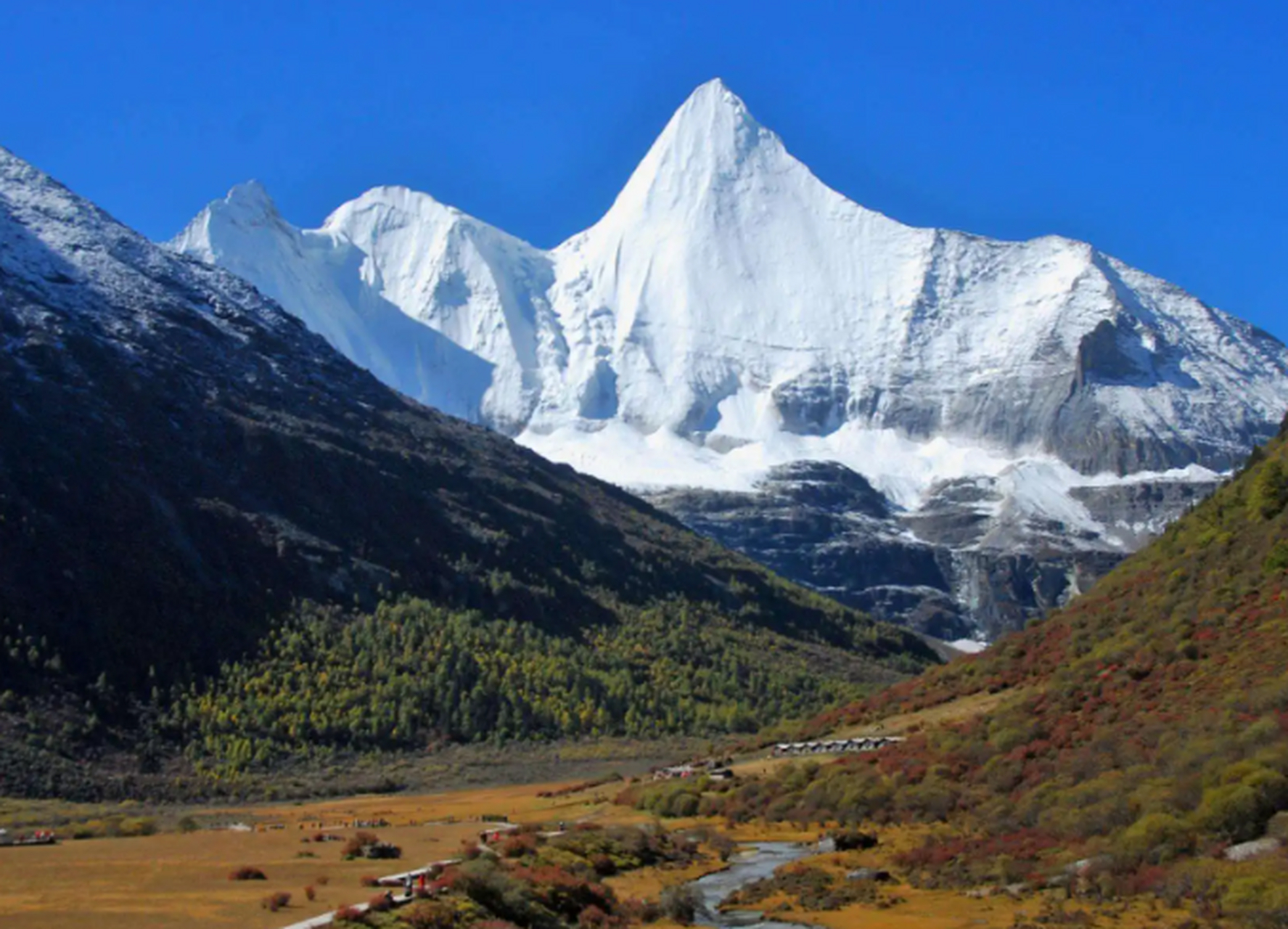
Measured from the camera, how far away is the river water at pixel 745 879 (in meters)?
37.9

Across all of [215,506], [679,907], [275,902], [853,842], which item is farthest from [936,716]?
[215,506]

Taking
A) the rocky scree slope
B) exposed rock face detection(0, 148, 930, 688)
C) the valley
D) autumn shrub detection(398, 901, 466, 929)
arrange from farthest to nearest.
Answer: exposed rock face detection(0, 148, 930, 688) → the rocky scree slope → the valley → autumn shrub detection(398, 901, 466, 929)

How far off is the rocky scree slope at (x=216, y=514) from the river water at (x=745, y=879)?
64366 millimetres

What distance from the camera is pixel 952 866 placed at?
137 feet

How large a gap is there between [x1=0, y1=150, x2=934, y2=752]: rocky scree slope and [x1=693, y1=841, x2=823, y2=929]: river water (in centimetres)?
6437

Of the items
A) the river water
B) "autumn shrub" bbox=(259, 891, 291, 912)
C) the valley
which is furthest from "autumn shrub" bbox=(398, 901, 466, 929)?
the river water

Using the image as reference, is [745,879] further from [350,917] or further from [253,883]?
[350,917]

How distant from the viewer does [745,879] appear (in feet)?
146

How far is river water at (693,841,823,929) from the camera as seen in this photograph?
37.9 meters

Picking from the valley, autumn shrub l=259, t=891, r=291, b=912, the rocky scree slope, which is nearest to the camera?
autumn shrub l=259, t=891, r=291, b=912

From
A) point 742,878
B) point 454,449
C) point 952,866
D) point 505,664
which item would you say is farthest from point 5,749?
point 454,449

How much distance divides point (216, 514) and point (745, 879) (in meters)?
104

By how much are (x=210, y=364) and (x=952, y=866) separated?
152543 millimetres

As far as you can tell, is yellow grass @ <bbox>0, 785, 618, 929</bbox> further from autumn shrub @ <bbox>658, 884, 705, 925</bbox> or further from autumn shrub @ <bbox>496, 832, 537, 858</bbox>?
autumn shrub @ <bbox>658, 884, 705, 925</bbox>
